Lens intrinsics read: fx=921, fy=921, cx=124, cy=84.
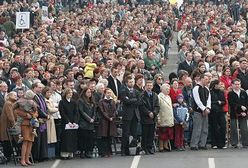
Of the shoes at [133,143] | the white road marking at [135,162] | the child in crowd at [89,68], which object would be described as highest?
the child in crowd at [89,68]

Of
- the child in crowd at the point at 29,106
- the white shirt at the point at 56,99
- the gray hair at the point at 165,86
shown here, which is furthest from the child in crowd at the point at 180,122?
the child in crowd at the point at 29,106

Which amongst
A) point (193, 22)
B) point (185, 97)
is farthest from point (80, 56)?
point (193, 22)

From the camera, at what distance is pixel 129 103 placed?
21.7 metres

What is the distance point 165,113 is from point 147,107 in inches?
19.8

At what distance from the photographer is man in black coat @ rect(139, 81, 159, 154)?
21.8 meters

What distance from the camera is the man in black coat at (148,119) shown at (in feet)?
71.7

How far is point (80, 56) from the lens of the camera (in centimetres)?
2650

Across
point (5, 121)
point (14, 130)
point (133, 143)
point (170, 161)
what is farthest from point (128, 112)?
point (5, 121)

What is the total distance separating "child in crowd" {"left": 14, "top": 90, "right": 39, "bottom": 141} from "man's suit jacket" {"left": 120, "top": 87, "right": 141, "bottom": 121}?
7.41ft

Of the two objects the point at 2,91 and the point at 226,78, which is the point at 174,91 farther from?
the point at 2,91

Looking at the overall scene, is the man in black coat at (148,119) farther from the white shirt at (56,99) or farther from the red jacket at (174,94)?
the white shirt at (56,99)

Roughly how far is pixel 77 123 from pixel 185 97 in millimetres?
2964

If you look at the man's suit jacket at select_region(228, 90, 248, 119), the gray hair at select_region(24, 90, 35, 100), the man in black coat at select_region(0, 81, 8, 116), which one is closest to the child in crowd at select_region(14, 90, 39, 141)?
the gray hair at select_region(24, 90, 35, 100)

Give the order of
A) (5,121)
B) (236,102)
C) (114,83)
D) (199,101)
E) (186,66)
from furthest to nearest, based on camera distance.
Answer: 1. (186,66)
2. (114,83)
3. (236,102)
4. (199,101)
5. (5,121)
